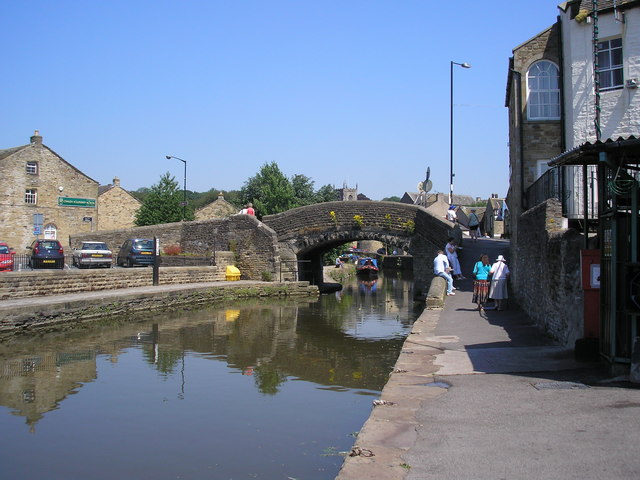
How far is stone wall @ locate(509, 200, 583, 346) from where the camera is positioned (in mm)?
8516

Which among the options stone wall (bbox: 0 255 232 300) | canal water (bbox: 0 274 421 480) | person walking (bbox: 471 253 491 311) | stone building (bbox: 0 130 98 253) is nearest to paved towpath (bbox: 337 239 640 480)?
canal water (bbox: 0 274 421 480)

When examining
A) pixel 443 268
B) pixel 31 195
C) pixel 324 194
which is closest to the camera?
pixel 443 268

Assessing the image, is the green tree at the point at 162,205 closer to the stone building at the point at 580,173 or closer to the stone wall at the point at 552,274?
the stone building at the point at 580,173

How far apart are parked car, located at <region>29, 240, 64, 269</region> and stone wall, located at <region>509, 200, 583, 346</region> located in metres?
19.1

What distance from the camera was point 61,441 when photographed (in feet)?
23.8

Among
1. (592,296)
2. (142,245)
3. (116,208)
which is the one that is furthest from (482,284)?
(116,208)

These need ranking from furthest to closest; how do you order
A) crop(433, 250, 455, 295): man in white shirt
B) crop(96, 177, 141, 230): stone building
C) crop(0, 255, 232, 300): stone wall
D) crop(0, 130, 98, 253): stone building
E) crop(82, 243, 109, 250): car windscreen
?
crop(96, 177, 141, 230): stone building < crop(0, 130, 98, 253): stone building < crop(82, 243, 109, 250): car windscreen < crop(433, 250, 455, 295): man in white shirt < crop(0, 255, 232, 300): stone wall

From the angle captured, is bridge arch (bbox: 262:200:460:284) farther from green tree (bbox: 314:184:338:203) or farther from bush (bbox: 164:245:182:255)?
green tree (bbox: 314:184:338:203)

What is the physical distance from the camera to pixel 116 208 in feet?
164

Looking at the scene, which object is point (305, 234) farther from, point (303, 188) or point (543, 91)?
point (303, 188)

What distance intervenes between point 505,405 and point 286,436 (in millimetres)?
2730

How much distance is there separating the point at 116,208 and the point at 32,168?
896cm

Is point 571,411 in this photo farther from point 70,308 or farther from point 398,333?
point 70,308

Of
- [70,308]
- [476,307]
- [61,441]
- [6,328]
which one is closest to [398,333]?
[476,307]
